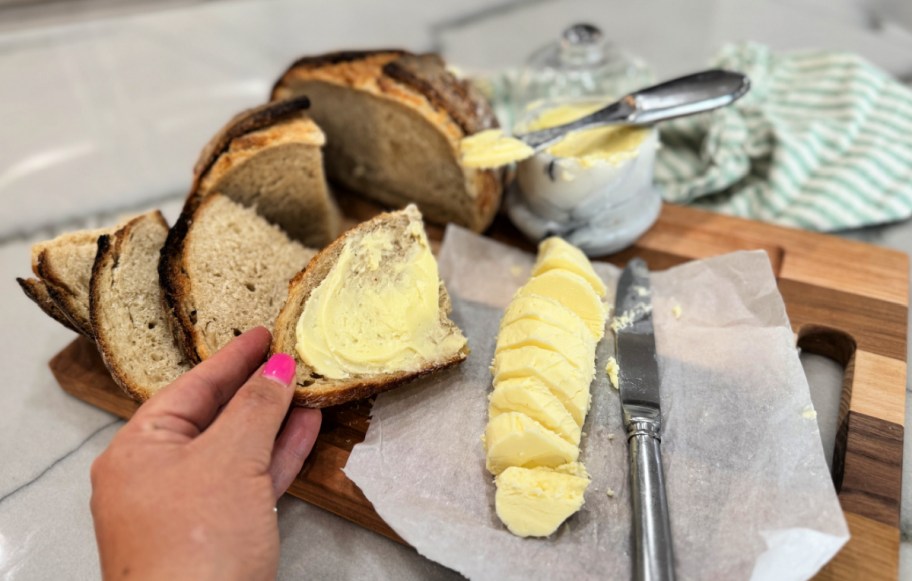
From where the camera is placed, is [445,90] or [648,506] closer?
[648,506]

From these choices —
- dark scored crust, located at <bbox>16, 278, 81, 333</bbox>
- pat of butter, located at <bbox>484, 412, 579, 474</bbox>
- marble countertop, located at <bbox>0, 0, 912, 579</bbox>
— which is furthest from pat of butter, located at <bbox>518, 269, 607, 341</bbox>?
dark scored crust, located at <bbox>16, 278, 81, 333</bbox>

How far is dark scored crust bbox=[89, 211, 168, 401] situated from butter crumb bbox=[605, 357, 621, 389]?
140 centimetres

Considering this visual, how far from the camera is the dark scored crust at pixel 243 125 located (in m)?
2.45

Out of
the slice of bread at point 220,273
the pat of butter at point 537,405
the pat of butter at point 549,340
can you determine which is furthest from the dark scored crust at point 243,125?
the pat of butter at point 537,405

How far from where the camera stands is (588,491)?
1793 millimetres

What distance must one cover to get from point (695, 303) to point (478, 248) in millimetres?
846

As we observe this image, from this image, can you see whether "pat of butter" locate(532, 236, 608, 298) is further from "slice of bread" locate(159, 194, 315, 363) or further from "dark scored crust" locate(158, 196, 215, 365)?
"dark scored crust" locate(158, 196, 215, 365)

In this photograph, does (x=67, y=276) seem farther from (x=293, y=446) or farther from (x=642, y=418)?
(x=642, y=418)

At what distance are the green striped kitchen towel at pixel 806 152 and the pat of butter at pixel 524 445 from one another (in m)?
1.60

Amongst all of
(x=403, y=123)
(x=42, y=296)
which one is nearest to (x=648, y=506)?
(x=403, y=123)

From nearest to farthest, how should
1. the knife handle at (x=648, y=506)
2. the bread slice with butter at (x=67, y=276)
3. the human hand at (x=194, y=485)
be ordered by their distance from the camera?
the human hand at (x=194, y=485), the knife handle at (x=648, y=506), the bread slice with butter at (x=67, y=276)

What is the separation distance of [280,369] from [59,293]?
2.96 ft

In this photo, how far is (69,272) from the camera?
2.15m

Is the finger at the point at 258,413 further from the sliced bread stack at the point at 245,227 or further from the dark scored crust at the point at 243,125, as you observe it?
the dark scored crust at the point at 243,125
